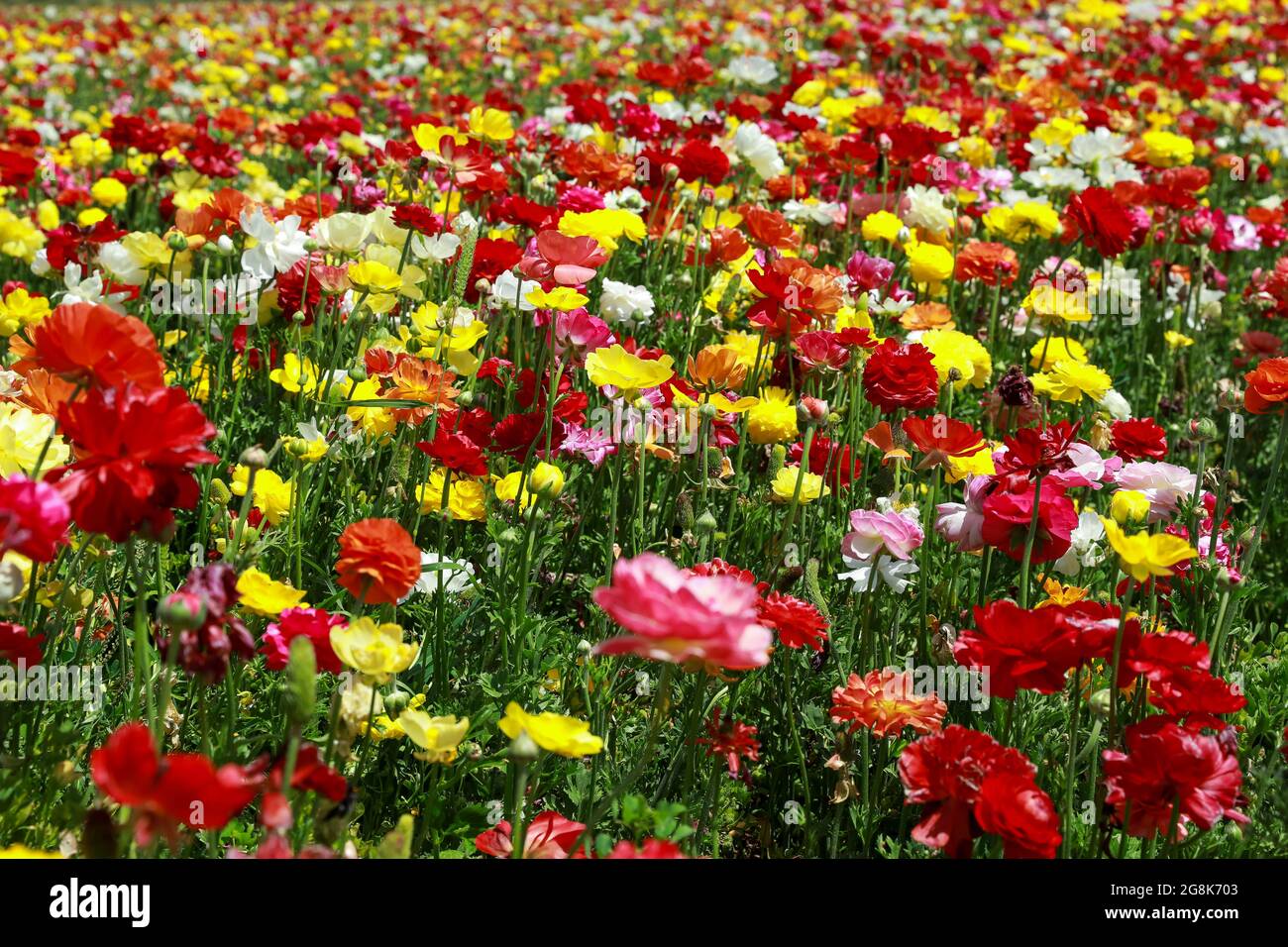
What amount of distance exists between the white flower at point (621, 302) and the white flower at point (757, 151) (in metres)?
1.02

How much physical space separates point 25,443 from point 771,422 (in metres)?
1.40

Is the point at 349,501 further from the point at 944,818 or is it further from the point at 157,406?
the point at 944,818

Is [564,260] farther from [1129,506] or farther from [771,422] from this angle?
[1129,506]

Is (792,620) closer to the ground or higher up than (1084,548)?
higher up

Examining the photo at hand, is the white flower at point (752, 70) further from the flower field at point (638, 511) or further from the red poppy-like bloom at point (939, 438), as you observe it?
the red poppy-like bloom at point (939, 438)

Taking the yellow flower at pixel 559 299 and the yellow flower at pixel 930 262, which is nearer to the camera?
the yellow flower at pixel 559 299

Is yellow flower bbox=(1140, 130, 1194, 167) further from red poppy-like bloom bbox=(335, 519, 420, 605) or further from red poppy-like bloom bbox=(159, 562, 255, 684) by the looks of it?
red poppy-like bloom bbox=(159, 562, 255, 684)

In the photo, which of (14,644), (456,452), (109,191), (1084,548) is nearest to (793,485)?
(1084,548)

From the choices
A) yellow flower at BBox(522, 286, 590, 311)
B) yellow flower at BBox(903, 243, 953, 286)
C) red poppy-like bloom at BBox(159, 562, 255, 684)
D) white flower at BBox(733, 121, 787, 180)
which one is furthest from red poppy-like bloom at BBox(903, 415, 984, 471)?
white flower at BBox(733, 121, 787, 180)

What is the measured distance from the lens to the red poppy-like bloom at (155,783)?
1.04m

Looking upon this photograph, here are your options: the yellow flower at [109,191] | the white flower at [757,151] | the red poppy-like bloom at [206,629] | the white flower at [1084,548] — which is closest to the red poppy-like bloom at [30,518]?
the red poppy-like bloom at [206,629]

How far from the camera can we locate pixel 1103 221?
279 cm

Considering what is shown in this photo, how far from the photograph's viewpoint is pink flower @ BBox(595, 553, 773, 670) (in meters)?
1.10
